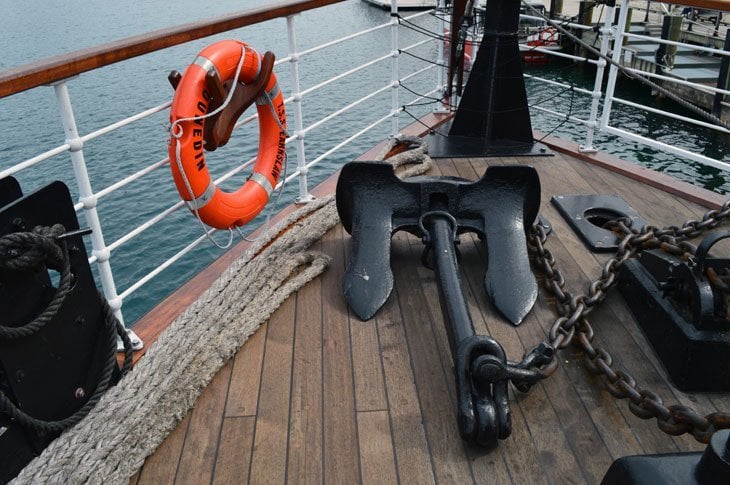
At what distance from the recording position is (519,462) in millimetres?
1630

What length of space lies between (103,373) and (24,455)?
0.29 m

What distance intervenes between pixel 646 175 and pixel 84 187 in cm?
276

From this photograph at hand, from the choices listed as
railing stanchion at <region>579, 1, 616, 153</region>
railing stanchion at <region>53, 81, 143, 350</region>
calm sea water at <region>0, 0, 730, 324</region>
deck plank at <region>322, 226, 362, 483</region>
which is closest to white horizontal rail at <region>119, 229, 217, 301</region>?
railing stanchion at <region>53, 81, 143, 350</region>

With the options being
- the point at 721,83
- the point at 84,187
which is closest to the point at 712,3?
the point at 84,187

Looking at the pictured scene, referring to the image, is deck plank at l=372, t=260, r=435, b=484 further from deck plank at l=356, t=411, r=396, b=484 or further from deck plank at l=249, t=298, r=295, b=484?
deck plank at l=249, t=298, r=295, b=484

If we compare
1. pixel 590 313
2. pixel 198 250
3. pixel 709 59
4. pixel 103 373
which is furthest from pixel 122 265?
pixel 709 59

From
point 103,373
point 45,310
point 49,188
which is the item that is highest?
point 49,188

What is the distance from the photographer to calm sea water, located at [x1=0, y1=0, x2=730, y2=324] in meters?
5.75

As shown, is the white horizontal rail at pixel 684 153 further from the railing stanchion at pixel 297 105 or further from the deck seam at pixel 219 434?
the deck seam at pixel 219 434

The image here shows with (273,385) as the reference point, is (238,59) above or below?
above

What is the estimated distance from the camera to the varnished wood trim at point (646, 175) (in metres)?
3.06

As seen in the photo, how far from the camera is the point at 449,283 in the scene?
189cm

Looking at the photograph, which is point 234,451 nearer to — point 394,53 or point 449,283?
point 449,283

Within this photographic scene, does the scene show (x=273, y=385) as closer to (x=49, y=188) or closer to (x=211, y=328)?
(x=211, y=328)
